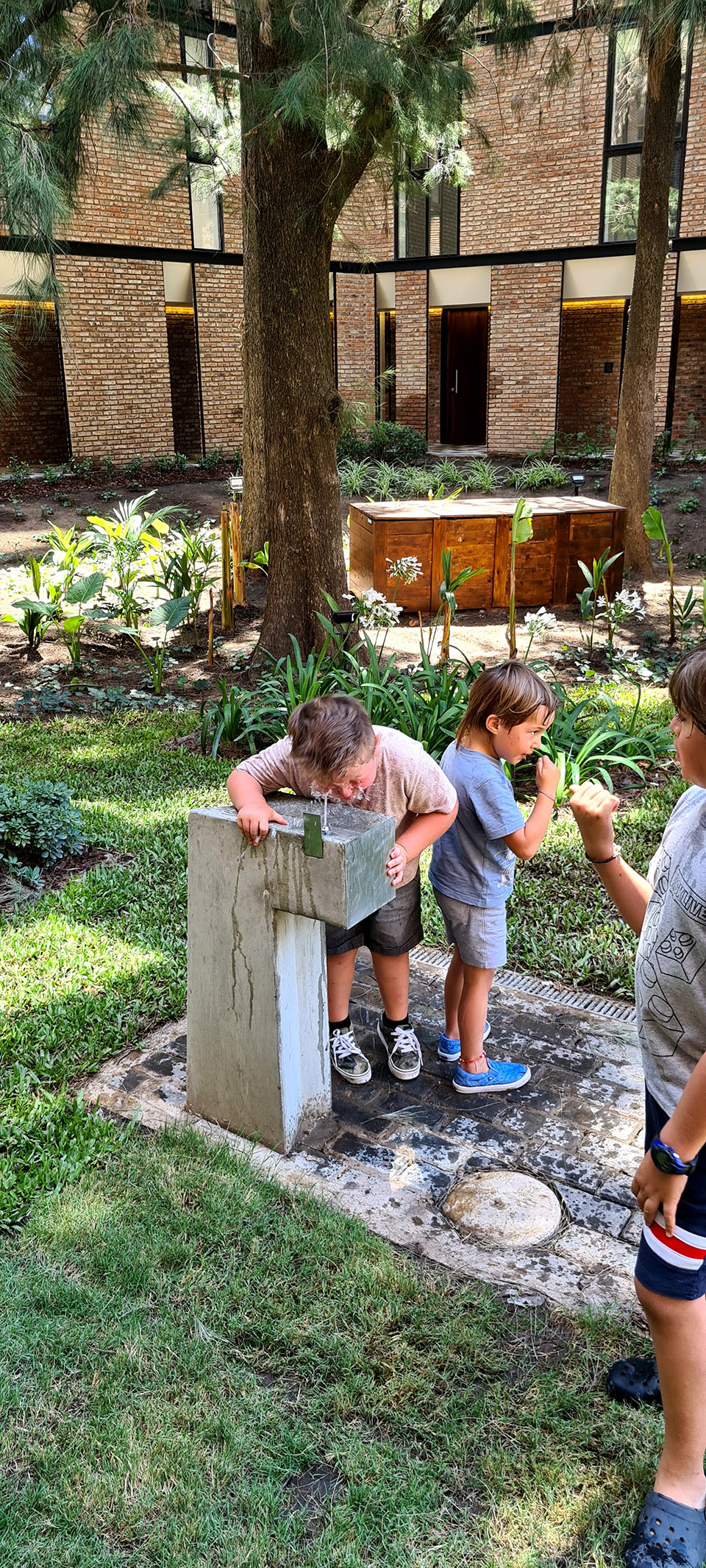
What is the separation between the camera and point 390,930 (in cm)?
328

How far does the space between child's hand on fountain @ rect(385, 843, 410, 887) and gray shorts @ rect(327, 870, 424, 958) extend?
1.19 feet

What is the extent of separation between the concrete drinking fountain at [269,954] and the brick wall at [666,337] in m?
17.7

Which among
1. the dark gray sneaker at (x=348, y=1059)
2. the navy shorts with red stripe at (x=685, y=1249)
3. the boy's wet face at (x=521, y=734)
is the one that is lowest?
the dark gray sneaker at (x=348, y=1059)

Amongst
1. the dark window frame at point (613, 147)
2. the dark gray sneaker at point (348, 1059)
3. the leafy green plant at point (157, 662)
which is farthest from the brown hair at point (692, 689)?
the dark window frame at point (613, 147)

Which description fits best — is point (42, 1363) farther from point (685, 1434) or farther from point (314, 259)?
point (314, 259)

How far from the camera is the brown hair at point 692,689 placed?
1.75m

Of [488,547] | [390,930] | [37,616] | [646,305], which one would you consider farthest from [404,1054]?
[646,305]

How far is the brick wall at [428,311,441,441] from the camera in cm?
2238

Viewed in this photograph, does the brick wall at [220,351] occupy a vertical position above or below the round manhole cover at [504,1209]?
above

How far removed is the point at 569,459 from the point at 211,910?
18.0 metres

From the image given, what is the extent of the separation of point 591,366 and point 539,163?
12.2 feet

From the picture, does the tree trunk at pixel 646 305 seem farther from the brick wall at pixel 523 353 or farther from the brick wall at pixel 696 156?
the brick wall at pixel 523 353

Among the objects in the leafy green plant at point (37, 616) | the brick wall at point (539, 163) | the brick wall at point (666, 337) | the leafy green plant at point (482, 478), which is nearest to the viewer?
the leafy green plant at point (37, 616)

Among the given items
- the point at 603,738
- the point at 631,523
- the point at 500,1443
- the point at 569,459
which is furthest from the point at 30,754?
the point at 569,459
